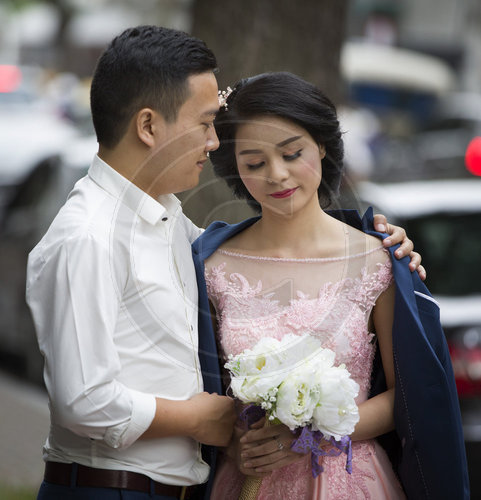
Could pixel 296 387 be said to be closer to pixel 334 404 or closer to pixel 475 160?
pixel 334 404

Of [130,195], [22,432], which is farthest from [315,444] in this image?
[22,432]

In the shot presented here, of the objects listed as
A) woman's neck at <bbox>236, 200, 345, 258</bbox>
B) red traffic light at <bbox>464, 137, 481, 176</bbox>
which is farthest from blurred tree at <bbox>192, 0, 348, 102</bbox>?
woman's neck at <bbox>236, 200, 345, 258</bbox>

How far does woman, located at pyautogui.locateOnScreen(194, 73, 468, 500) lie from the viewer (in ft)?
9.25

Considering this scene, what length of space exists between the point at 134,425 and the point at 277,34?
387cm

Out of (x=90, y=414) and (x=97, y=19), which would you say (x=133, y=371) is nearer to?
(x=90, y=414)

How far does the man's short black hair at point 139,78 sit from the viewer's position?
2.54m

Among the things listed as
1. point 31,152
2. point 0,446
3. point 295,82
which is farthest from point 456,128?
point 295,82

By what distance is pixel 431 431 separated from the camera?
111 inches

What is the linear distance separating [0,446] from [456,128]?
18.6 meters

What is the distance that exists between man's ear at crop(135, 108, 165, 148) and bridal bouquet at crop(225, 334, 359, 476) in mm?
682

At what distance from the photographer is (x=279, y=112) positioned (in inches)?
113

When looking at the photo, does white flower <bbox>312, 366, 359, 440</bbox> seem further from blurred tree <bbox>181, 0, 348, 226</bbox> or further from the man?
blurred tree <bbox>181, 0, 348, 226</bbox>

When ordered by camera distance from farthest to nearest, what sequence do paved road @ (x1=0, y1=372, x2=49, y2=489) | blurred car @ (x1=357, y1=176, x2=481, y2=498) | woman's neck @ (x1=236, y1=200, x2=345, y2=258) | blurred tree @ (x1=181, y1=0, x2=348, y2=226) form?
blurred tree @ (x1=181, y1=0, x2=348, y2=226), paved road @ (x1=0, y1=372, x2=49, y2=489), blurred car @ (x1=357, y1=176, x2=481, y2=498), woman's neck @ (x1=236, y1=200, x2=345, y2=258)

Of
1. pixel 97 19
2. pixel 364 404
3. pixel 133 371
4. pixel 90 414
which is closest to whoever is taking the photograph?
pixel 90 414
